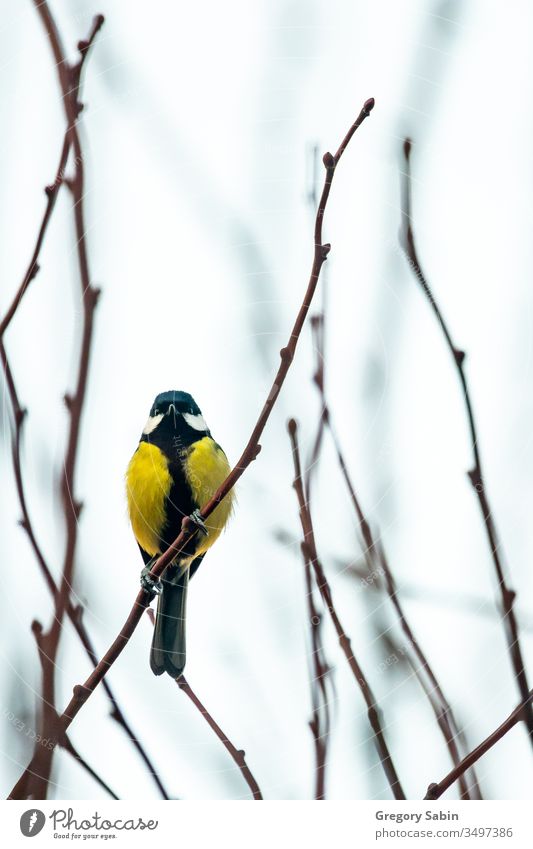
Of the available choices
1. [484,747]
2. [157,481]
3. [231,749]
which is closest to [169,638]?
[231,749]

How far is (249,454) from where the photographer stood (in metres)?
0.77

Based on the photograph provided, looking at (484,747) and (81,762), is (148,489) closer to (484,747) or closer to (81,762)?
(81,762)

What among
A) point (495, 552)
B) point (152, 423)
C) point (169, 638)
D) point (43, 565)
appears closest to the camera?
point (495, 552)

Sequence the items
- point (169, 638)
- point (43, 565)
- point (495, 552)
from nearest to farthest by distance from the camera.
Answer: point (495, 552)
point (43, 565)
point (169, 638)

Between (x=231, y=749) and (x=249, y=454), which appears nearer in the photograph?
(x=249, y=454)

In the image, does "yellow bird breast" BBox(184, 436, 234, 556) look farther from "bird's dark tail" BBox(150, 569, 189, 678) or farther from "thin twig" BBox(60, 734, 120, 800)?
"thin twig" BBox(60, 734, 120, 800)

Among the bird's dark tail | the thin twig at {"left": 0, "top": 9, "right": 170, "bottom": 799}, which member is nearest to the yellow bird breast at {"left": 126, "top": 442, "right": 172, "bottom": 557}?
the bird's dark tail

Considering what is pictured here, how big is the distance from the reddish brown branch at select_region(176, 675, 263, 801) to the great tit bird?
69 mm

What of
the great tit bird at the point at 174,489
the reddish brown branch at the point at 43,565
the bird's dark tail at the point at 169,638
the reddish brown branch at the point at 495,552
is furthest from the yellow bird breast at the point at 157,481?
the reddish brown branch at the point at 495,552

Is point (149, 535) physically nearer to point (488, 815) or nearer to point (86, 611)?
point (86, 611)

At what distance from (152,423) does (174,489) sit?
0.36ft

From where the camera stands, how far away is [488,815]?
835 millimetres

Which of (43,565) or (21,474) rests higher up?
(21,474)

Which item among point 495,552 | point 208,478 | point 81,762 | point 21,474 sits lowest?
point 81,762
